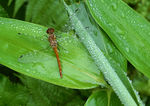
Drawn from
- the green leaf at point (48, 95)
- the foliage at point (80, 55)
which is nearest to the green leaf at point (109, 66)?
the foliage at point (80, 55)

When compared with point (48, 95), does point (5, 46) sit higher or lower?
higher

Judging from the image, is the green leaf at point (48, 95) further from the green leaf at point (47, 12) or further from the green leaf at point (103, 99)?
the green leaf at point (47, 12)

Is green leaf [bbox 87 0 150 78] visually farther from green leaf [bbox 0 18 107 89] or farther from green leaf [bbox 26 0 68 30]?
green leaf [bbox 26 0 68 30]

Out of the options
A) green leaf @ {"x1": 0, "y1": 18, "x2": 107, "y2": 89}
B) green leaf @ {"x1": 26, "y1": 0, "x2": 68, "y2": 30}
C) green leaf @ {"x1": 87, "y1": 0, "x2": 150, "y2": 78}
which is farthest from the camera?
green leaf @ {"x1": 26, "y1": 0, "x2": 68, "y2": 30}

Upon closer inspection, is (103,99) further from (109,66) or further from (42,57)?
(42,57)

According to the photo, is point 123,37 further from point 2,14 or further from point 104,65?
point 2,14

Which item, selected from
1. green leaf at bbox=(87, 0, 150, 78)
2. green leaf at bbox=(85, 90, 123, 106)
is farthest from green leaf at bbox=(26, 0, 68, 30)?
green leaf at bbox=(85, 90, 123, 106)

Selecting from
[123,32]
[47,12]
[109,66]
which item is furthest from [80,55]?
[47,12]
